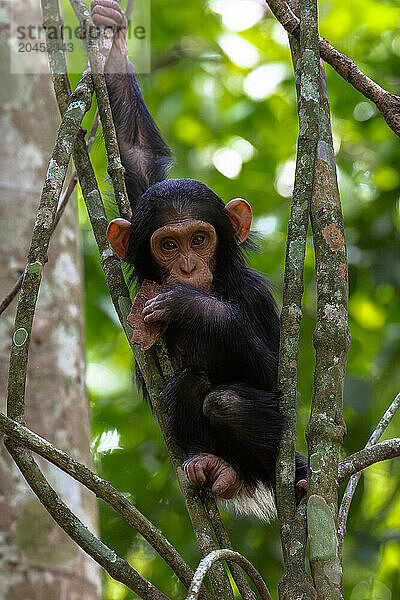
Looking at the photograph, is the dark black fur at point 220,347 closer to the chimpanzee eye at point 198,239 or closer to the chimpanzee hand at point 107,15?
the chimpanzee eye at point 198,239

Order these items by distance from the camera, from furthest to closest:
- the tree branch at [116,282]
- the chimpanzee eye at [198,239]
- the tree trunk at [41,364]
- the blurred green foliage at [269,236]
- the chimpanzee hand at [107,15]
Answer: the blurred green foliage at [269,236] → the tree trunk at [41,364] → the chimpanzee hand at [107,15] → the chimpanzee eye at [198,239] → the tree branch at [116,282]

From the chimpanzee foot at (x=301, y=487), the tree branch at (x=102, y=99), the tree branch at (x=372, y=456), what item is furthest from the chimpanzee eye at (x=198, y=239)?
the tree branch at (x=372, y=456)

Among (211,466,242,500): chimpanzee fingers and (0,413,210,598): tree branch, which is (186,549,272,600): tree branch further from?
(211,466,242,500): chimpanzee fingers

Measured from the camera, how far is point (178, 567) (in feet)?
5.90

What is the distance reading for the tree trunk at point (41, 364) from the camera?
3219 mm

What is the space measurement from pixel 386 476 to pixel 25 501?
8.46 feet

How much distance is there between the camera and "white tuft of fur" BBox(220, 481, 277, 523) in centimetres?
303

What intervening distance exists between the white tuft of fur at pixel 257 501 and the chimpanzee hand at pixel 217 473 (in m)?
0.36

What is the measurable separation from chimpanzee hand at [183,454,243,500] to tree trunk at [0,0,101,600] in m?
1.00

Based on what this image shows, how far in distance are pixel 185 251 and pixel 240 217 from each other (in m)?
0.33

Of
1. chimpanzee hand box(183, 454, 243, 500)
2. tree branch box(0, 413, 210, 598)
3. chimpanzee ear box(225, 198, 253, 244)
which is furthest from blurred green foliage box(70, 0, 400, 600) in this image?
tree branch box(0, 413, 210, 598)

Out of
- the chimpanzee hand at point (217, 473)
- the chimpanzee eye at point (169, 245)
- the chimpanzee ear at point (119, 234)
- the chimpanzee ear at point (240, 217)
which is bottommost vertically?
the chimpanzee hand at point (217, 473)

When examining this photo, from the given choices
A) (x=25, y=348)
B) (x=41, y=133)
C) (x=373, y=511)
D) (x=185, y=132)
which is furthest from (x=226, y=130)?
(x=25, y=348)

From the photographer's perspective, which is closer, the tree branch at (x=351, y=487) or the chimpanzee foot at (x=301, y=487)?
the tree branch at (x=351, y=487)
